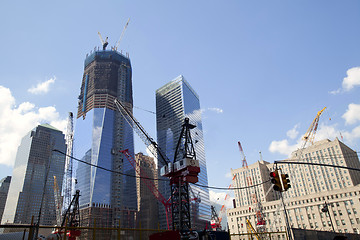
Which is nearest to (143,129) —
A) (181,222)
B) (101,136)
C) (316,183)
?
(181,222)

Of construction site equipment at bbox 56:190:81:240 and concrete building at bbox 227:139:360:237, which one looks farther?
concrete building at bbox 227:139:360:237

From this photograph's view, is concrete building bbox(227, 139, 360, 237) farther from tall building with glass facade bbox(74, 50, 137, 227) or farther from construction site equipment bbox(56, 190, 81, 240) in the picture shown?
construction site equipment bbox(56, 190, 81, 240)

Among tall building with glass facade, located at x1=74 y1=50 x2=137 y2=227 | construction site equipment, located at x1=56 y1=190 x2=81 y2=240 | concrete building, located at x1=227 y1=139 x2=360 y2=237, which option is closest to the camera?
construction site equipment, located at x1=56 y1=190 x2=81 y2=240

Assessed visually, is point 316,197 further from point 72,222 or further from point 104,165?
point 104,165

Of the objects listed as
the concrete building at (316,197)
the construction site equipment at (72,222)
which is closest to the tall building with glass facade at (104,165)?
the concrete building at (316,197)

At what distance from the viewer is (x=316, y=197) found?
437ft

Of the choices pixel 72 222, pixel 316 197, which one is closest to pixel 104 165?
pixel 72 222

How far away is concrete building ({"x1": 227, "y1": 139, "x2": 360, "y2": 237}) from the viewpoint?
407ft

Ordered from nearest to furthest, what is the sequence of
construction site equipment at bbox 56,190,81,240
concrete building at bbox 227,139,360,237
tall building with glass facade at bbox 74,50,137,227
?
construction site equipment at bbox 56,190,81,240, concrete building at bbox 227,139,360,237, tall building with glass facade at bbox 74,50,137,227

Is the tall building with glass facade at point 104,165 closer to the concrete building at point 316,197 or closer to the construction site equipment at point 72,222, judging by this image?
the concrete building at point 316,197

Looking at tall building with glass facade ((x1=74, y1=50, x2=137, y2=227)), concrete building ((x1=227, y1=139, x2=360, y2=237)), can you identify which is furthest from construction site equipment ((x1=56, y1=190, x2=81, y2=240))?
concrete building ((x1=227, y1=139, x2=360, y2=237))

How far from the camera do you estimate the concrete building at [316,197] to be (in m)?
124

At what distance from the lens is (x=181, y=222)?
48.4 metres

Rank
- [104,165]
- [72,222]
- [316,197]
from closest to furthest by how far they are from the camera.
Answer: [72,222] < [316,197] < [104,165]
